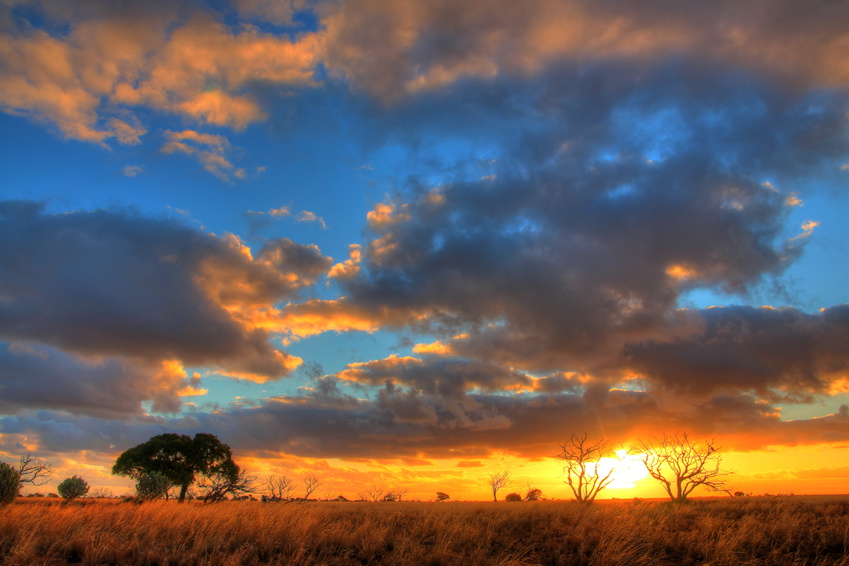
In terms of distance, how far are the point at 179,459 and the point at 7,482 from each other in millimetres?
42025

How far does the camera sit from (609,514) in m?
21.3

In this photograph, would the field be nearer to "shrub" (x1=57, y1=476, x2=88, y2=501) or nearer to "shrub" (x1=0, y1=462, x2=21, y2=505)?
"shrub" (x1=0, y1=462, x2=21, y2=505)

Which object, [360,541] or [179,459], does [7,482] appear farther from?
[179,459]

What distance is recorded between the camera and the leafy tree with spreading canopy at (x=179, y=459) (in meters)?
60.5

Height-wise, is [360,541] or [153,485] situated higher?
[360,541]

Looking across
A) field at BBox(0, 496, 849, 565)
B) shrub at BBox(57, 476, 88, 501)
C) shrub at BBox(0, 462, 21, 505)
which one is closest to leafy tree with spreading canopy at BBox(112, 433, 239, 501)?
shrub at BBox(57, 476, 88, 501)

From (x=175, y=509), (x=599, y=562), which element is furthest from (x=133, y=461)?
(x=599, y=562)

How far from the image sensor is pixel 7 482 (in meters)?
24.1

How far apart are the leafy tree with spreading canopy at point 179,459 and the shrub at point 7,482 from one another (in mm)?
37937

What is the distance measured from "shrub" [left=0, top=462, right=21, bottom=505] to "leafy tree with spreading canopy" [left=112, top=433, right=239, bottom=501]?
3794 centimetres

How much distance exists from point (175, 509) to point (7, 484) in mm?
13348

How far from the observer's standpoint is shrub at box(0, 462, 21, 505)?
78.7 ft

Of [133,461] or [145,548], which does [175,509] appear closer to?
[145,548]

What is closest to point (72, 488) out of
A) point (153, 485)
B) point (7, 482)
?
point (153, 485)
